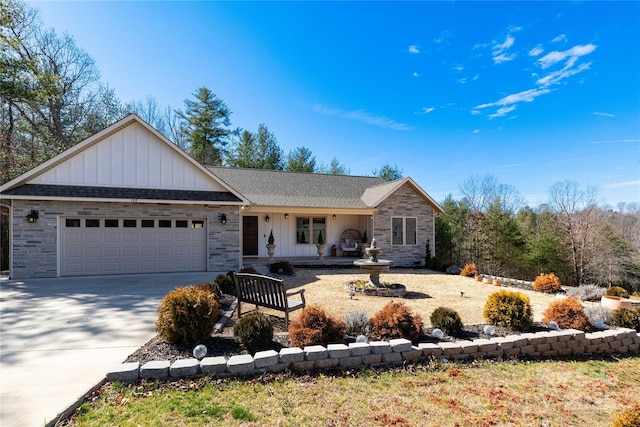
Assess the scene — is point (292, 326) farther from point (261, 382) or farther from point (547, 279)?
point (547, 279)

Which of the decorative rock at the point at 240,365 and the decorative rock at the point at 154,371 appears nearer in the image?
the decorative rock at the point at 154,371

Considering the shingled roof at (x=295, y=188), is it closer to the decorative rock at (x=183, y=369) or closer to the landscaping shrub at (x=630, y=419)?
the decorative rock at (x=183, y=369)

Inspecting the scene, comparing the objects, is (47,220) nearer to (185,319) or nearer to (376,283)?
(185,319)

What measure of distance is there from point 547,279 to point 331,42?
41.2 feet

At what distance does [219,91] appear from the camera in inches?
1123

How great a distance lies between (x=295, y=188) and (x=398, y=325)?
1277cm

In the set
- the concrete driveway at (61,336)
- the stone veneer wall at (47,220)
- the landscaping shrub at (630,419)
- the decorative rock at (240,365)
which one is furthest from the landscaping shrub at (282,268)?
the landscaping shrub at (630,419)

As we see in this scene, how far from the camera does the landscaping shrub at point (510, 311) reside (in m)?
5.20

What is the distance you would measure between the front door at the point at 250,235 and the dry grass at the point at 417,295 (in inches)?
135

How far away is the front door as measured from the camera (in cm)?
1506

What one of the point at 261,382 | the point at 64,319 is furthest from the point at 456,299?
the point at 64,319

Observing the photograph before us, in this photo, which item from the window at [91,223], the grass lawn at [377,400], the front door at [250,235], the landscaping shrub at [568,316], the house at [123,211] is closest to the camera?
the grass lawn at [377,400]

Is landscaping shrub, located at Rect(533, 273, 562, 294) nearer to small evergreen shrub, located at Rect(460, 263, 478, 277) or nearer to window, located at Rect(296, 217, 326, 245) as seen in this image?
small evergreen shrub, located at Rect(460, 263, 478, 277)

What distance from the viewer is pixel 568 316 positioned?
548 centimetres
